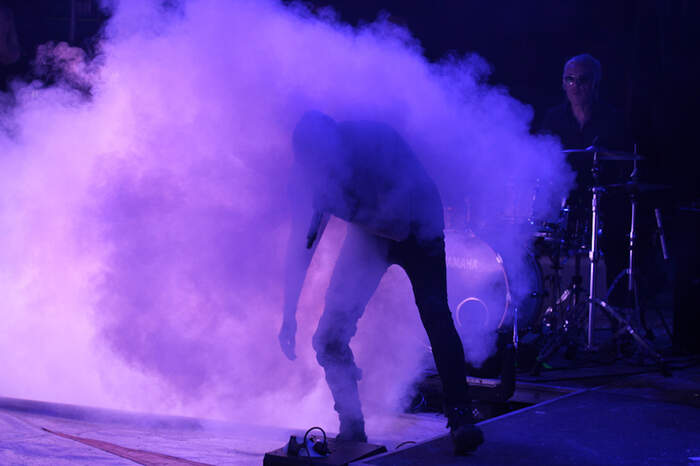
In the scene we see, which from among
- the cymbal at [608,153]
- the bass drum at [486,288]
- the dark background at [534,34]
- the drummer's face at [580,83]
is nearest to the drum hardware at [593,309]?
the cymbal at [608,153]

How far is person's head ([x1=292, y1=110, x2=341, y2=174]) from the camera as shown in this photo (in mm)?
3016

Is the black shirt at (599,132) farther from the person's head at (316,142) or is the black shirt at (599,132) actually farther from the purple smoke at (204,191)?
the person's head at (316,142)

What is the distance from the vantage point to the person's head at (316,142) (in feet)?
9.89

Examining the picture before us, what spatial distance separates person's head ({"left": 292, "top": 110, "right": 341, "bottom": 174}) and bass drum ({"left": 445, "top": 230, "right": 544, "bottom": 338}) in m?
2.89

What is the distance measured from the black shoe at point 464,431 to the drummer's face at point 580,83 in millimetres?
4206

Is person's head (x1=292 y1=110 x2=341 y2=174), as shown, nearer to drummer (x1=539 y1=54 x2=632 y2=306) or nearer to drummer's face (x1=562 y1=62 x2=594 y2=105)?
drummer (x1=539 y1=54 x2=632 y2=306)

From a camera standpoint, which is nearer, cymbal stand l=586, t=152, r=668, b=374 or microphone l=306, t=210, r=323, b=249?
microphone l=306, t=210, r=323, b=249

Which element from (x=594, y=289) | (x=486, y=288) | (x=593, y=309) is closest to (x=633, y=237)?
(x=594, y=289)

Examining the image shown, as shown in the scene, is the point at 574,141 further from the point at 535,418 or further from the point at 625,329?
the point at 535,418

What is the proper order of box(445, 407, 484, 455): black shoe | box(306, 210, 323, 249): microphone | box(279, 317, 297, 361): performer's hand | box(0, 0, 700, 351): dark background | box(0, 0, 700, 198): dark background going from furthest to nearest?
1. box(0, 0, 700, 198): dark background
2. box(0, 0, 700, 351): dark background
3. box(279, 317, 297, 361): performer's hand
4. box(306, 210, 323, 249): microphone
5. box(445, 407, 484, 455): black shoe

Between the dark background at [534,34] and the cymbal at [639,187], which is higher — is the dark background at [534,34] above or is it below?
above

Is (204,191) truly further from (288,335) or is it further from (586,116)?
(586,116)

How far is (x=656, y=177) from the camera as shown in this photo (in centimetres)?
736

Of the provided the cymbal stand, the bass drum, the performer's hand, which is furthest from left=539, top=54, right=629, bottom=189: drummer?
the performer's hand
